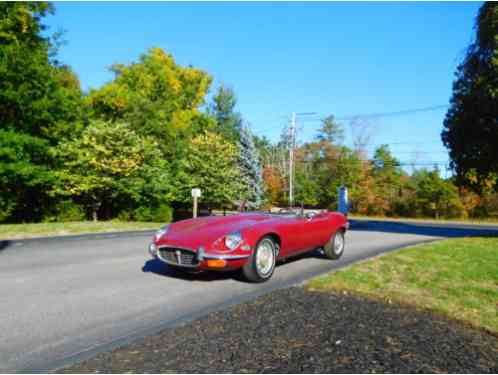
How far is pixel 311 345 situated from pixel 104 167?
20.5 metres

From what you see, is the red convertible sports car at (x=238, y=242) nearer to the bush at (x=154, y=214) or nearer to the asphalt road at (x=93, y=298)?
the asphalt road at (x=93, y=298)

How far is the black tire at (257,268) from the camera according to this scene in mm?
5773

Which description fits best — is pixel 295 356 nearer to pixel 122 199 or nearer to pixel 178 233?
pixel 178 233

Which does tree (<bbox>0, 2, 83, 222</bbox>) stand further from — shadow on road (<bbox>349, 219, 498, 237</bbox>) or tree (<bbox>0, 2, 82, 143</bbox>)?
shadow on road (<bbox>349, 219, 498, 237</bbox>)

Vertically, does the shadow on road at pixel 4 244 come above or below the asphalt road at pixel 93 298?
above

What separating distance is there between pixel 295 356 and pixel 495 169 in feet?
50.2

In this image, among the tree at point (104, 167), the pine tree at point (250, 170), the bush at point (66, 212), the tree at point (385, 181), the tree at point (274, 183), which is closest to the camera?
the tree at point (104, 167)

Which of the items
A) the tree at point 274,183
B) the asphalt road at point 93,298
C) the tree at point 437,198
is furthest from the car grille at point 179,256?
the tree at point 274,183

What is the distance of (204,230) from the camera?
6.02 metres

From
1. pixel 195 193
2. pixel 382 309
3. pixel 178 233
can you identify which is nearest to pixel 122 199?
pixel 195 193

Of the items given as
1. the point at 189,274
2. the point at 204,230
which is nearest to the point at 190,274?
the point at 189,274

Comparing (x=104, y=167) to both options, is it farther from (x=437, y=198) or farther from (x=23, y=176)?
(x=437, y=198)

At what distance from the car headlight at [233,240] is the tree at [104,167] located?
17679 millimetres

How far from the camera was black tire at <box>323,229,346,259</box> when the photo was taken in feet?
26.9
